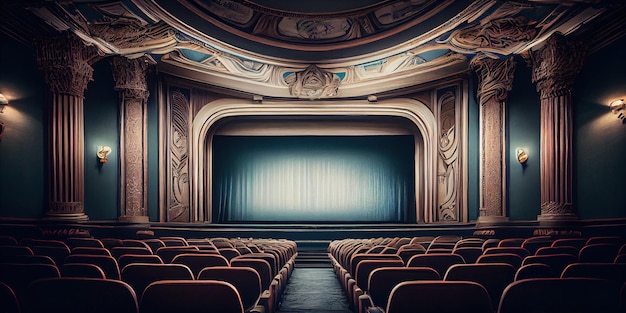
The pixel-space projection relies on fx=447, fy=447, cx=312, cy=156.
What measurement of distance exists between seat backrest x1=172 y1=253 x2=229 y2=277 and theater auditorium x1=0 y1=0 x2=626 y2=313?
0.06 ft

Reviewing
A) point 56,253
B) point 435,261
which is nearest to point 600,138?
point 435,261

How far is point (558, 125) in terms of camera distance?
7.31 metres

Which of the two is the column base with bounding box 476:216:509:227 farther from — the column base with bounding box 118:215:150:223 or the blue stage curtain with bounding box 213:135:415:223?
the column base with bounding box 118:215:150:223

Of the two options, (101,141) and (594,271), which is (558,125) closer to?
(594,271)

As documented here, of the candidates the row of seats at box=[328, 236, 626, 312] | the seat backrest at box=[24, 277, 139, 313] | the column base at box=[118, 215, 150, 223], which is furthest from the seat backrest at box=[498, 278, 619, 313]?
the column base at box=[118, 215, 150, 223]

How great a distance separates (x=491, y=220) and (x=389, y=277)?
23.2ft

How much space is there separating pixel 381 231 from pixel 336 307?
225 inches

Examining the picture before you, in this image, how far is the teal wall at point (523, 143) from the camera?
27.2 feet

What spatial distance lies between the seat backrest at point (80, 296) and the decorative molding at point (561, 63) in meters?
7.47

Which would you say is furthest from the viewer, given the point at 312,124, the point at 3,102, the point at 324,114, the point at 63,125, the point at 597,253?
the point at 312,124

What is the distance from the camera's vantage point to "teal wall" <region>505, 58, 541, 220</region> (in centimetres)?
830

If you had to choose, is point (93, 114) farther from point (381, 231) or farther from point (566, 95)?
point (566, 95)

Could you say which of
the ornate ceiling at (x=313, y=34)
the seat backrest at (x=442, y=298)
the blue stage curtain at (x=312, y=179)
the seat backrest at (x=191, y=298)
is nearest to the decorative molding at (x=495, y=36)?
the ornate ceiling at (x=313, y=34)

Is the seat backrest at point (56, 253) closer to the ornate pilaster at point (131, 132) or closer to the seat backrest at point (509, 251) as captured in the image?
the seat backrest at point (509, 251)
